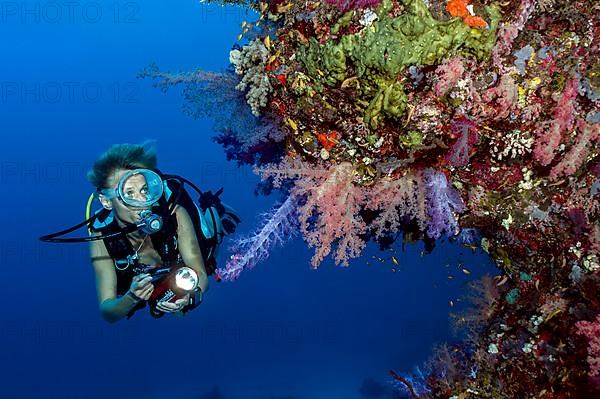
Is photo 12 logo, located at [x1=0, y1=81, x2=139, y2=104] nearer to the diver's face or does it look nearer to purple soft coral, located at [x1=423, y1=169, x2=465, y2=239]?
the diver's face

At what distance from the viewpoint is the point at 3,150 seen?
1906 inches

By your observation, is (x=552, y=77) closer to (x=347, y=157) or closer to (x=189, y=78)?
(x=347, y=157)

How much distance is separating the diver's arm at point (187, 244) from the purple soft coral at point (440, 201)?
211 centimetres

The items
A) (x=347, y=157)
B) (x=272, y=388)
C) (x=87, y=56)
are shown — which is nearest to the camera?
(x=347, y=157)

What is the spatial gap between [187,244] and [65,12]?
3311 inches

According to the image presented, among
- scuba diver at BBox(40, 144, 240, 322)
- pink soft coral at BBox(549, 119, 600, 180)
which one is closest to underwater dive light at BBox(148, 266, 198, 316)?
scuba diver at BBox(40, 144, 240, 322)

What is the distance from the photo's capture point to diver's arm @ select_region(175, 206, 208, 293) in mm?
4004

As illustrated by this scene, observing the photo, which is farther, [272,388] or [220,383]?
[220,383]

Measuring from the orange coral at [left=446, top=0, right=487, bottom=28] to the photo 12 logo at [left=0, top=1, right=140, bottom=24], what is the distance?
6920 centimetres

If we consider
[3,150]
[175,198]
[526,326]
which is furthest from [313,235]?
[3,150]

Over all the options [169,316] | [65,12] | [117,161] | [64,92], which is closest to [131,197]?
[117,161]

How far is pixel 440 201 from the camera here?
131 inches

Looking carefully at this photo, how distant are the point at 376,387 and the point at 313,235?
48.7 feet

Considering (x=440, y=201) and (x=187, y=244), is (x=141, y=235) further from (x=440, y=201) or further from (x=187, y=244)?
(x=440, y=201)
